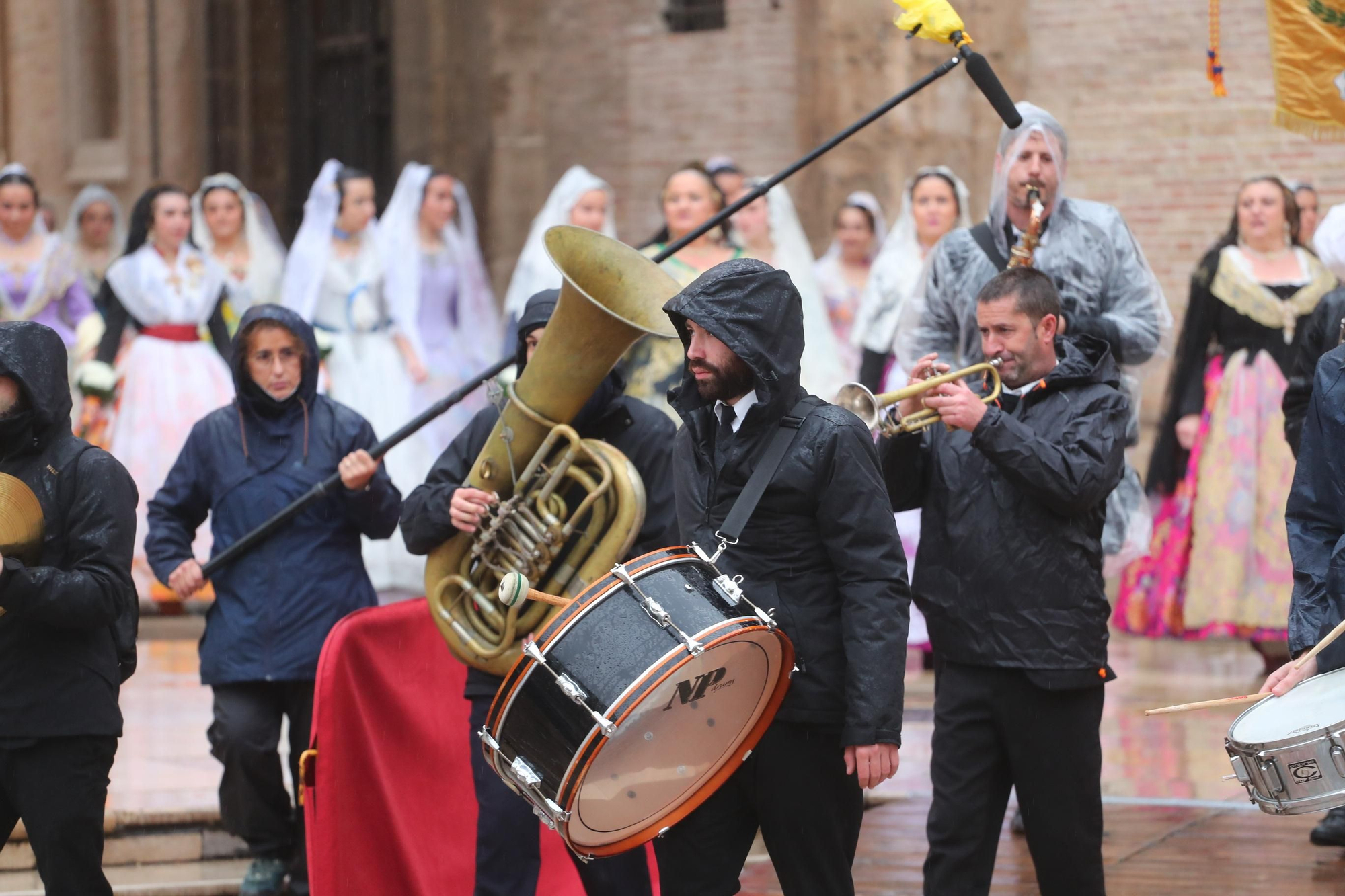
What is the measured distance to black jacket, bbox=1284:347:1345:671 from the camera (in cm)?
439

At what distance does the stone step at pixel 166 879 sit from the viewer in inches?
247

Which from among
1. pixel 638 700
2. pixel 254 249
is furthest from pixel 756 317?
pixel 254 249

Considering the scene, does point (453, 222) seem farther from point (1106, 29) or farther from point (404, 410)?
point (1106, 29)

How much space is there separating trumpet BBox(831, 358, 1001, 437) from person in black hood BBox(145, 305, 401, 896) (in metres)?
1.72

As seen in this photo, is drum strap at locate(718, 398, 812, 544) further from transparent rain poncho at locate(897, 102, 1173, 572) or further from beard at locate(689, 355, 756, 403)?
transparent rain poncho at locate(897, 102, 1173, 572)

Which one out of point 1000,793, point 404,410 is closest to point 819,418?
point 1000,793

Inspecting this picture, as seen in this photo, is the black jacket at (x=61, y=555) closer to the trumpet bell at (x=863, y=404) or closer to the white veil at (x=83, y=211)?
the trumpet bell at (x=863, y=404)

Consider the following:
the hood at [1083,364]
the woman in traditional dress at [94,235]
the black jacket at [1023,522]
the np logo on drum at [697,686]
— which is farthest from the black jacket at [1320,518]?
the woman in traditional dress at [94,235]

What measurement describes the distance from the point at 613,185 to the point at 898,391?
390 inches

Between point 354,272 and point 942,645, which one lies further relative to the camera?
point 354,272

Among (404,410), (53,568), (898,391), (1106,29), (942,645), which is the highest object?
(1106,29)

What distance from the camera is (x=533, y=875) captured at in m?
5.45

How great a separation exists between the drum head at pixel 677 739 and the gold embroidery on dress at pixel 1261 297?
603cm

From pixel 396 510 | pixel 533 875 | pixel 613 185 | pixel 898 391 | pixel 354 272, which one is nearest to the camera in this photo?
pixel 898 391
